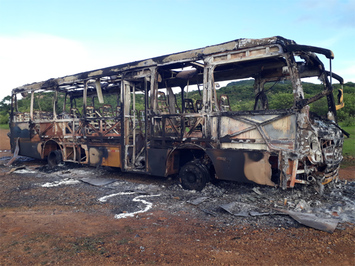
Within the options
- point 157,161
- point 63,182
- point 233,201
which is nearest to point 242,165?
point 233,201

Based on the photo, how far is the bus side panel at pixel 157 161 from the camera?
6.42 meters

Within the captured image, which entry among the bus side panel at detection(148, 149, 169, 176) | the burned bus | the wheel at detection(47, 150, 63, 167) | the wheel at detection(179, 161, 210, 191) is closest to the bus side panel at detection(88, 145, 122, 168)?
the burned bus

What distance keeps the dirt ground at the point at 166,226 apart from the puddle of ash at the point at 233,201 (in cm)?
2

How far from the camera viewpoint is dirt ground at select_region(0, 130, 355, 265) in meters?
3.15

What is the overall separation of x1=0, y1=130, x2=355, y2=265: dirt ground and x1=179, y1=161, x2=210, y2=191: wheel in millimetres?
187

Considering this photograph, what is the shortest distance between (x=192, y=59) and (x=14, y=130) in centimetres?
852

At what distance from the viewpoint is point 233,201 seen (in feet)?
17.0

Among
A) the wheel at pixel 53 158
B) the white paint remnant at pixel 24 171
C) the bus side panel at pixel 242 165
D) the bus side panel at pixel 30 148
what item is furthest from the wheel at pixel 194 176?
the bus side panel at pixel 30 148

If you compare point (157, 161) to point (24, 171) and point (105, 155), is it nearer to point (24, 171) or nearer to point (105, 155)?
point (105, 155)

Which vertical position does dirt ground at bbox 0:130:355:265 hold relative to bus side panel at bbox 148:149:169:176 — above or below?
below

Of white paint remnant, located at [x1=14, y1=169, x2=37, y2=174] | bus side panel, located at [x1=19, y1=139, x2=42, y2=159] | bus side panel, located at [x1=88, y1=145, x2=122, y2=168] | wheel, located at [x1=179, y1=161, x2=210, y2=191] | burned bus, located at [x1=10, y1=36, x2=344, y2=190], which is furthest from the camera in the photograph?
bus side panel, located at [x1=19, y1=139, x2=42, y2=159]

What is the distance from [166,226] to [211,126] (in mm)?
2425

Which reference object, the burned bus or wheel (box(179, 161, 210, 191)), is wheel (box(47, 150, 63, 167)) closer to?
the burned bus

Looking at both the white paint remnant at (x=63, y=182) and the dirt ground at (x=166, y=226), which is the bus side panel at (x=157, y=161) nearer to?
the dirt ground at (x=166, y=226)
